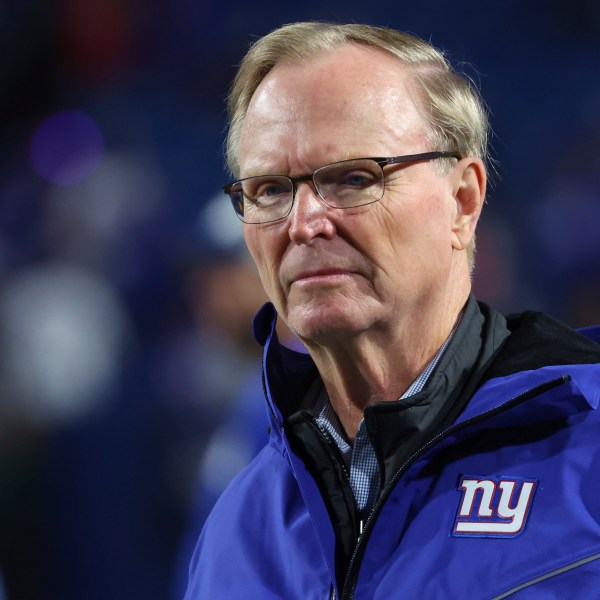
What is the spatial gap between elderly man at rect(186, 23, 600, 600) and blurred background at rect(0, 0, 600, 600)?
43.2 inches

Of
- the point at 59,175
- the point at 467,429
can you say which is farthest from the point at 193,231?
the point at 467,429

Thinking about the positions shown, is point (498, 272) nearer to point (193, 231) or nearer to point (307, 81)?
point (193, 231)

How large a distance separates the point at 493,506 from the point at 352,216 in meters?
0.49

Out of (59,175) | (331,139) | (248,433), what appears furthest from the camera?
(59,175)

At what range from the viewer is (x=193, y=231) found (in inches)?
127

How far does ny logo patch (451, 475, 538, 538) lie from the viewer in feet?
4.03

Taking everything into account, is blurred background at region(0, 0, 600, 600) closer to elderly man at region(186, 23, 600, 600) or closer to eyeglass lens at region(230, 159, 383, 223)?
elderly man at region(186, 23, 600, 600)

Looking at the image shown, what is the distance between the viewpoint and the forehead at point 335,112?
1409 millimetres

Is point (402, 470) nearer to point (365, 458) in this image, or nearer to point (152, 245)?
point (365, 458)

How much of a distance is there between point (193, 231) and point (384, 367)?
1.86 meters

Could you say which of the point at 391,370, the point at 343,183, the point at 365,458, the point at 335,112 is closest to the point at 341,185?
the point at 343,183

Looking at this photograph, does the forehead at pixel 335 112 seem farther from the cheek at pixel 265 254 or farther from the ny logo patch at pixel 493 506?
the ny logo patch at pixel 493 506

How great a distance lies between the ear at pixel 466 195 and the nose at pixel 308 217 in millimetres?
252

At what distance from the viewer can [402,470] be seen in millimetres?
1284
